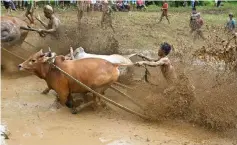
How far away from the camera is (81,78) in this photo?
26.7 ft

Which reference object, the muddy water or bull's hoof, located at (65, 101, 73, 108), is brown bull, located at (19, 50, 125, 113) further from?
the muddy water

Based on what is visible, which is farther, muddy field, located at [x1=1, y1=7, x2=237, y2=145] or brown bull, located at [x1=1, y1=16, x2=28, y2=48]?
brown bull, located at [x1=1, y1=16, x2=28, y2=48]

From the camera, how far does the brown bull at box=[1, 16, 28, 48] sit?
10258mm

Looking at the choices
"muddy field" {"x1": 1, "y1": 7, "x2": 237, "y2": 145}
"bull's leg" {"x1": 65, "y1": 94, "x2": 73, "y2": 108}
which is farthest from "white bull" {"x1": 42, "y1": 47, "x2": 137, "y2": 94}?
"bull's leg" {"x1": 65, "y1": 94, "x2": 73, "y2": 108}

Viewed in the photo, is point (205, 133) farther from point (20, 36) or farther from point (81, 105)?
point (20, 36)

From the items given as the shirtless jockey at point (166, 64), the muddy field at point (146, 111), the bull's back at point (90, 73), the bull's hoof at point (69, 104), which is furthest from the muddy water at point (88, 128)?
the shirtless jockey at point (166, 64)

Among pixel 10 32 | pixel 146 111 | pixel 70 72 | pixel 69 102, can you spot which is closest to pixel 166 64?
pixel 146 111

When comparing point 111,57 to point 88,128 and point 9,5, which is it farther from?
point 9,5

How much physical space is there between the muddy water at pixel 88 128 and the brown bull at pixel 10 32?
5.90ft

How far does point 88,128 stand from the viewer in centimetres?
775

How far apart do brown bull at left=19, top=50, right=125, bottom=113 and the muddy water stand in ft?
1.58

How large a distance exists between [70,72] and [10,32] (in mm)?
2854

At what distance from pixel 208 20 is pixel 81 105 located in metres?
13.2

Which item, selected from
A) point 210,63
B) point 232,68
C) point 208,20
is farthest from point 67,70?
point 208,20
